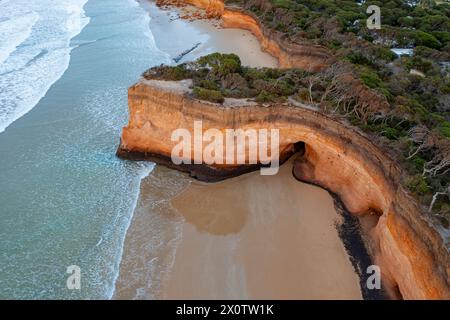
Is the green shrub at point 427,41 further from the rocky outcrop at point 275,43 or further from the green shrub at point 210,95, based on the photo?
the green shrub at point 210,95

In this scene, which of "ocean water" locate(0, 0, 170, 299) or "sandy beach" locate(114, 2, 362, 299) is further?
"ocean water" locate(0, 0, 170, 299)

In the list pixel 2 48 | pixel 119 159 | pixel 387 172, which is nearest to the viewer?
pixel 387 172

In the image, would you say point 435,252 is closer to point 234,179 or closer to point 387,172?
point 387,172

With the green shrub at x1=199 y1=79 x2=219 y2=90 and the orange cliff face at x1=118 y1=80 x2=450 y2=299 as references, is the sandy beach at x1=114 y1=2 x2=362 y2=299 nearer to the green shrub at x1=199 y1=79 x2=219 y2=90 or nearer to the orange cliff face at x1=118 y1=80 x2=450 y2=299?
the orange cliff face at x1=118 y1=80 x2=450 y2=299

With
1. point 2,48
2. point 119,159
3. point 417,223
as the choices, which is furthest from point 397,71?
point 2,48

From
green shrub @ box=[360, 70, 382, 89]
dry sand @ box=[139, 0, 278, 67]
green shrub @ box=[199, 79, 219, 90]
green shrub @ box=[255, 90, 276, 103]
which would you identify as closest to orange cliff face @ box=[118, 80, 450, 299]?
green shrub @ box=[255, 90, 276, 103]

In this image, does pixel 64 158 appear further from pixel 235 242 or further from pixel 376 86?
pixel 376 86

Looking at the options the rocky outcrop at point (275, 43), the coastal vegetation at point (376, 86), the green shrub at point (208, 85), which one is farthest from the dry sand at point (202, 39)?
the green shrub at point (208, 85)
